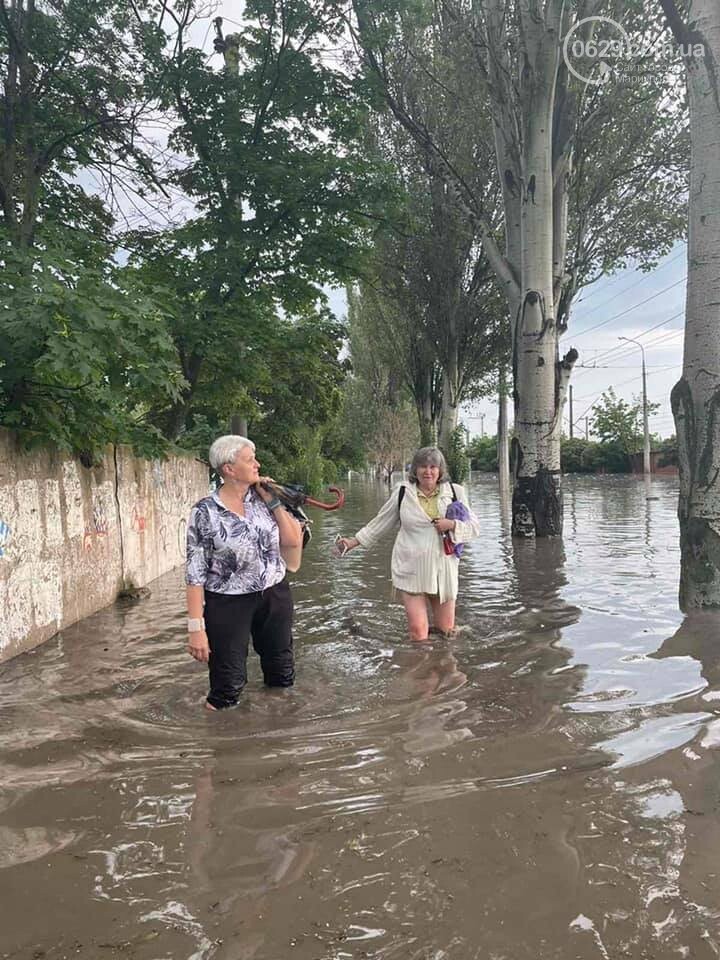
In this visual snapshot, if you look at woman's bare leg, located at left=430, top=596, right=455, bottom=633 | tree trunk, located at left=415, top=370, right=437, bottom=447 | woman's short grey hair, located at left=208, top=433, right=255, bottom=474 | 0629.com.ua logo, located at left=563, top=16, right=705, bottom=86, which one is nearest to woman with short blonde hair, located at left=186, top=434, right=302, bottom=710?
woman's short grey hair, located at left=208, top=433, right=255, bottom=474

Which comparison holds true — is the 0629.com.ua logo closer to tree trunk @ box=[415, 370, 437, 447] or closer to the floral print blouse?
the floral print blouse

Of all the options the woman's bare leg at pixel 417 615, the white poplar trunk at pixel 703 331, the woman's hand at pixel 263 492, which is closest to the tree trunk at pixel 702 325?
the white poplar trunk at pixel 703 331

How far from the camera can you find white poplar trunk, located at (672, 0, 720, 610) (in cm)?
612

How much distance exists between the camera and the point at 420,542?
5934 mm

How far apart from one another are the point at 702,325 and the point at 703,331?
0.19 feet

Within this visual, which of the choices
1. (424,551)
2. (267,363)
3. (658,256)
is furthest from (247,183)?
(658,256)

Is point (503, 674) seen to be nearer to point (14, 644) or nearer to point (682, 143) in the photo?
point (14, 644)

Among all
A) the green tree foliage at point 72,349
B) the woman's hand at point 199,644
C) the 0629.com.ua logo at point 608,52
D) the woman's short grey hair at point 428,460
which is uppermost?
the 0629.com.ua logo at point 608,52

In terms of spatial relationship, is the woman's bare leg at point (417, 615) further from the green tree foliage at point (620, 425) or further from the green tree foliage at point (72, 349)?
the green tree foliage at point (620, 425)

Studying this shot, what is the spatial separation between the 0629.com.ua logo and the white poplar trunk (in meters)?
7.03

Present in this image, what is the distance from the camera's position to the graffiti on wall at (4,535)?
564 cm

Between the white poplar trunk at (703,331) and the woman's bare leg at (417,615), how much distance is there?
2.55m

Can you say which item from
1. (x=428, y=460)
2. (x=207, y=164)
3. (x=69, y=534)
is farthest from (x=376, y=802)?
(x=207, y=164)

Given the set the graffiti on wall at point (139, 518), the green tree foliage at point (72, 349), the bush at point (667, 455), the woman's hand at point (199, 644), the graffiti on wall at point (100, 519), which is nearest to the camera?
the woman's hand at point (199, 644)
